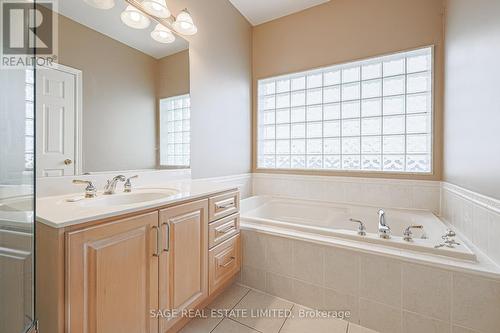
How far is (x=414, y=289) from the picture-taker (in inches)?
49.5

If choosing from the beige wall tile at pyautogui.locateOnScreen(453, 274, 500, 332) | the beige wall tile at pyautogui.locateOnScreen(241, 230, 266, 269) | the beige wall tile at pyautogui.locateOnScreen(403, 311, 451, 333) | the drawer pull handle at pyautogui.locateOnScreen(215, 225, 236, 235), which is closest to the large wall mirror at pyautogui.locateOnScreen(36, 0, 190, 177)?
the drawer pull handle at pyautogui.locateOnScreen(215, 225, 236, 235)

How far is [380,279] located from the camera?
134 centimetres

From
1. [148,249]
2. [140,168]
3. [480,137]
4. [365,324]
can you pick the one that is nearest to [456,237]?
[480,137]

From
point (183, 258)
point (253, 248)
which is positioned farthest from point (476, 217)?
point (183, 258)

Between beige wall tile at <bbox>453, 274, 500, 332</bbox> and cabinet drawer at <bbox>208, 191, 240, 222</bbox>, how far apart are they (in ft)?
4.38

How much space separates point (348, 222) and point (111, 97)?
226cm

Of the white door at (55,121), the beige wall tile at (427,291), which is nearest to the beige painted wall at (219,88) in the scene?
the white door at (55,121)

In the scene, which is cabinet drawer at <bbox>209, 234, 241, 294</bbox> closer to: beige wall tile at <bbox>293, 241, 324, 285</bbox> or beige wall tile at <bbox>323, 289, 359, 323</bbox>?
beige wall tile at <bbox>293, 241, 324, 285</bbox>

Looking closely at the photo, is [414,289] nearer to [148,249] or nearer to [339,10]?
[148,249]

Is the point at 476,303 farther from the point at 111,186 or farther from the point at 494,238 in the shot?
the point at 111,186

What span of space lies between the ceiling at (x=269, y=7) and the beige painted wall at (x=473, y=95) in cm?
132

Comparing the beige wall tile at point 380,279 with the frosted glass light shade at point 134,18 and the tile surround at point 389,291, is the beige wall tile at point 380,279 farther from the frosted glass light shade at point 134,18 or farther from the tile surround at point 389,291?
the frosted glass light shade at point 134,18

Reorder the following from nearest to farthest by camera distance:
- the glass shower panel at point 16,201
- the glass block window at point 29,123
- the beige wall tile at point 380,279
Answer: the glass shower panel at point 16,201 → the glass block window at point 29,123 → the beige wall tile at point 380,279

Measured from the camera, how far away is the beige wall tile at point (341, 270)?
1.42 meters
